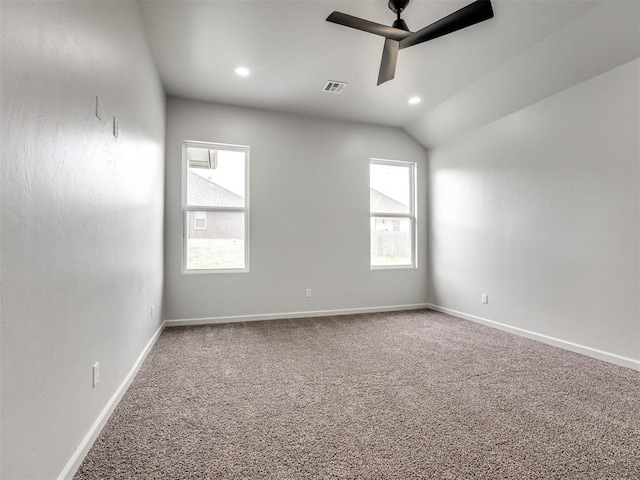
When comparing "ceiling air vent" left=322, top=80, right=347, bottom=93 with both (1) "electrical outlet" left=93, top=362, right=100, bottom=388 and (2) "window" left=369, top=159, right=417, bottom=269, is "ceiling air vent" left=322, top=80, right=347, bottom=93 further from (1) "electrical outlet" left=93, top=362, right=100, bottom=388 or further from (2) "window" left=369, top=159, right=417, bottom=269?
(1) "electrical outlet" left=93, top=362, right=100, bottom=388

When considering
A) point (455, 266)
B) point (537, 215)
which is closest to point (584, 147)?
point (537, 215)

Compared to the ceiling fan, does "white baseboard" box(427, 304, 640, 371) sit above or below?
below

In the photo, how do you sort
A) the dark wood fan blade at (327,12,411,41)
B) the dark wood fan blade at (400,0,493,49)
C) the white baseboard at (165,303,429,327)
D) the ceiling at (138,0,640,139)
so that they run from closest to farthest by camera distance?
the dark wood fan blade at (400,0,493,49), the dark wood fan blade at (327,12,411,41), the ceiling at (138,0,640,139), the white baseboard at (165,303,429,327)

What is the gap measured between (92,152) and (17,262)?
83 centimetres

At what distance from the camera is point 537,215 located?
11.8 ft

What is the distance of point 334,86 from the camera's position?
381cm

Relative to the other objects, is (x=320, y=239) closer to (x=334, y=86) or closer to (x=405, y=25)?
(x=334, y=86)

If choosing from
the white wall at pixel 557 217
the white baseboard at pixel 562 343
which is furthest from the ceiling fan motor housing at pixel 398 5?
the white baseboard at pixel 562 343

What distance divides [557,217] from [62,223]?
395 centimetres

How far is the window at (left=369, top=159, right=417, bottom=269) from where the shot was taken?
5090mm

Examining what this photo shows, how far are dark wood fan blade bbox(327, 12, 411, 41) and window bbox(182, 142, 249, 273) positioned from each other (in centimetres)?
251

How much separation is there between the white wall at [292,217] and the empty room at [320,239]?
0.09ft

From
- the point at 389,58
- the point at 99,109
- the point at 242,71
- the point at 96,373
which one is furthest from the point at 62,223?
the point at 242,71

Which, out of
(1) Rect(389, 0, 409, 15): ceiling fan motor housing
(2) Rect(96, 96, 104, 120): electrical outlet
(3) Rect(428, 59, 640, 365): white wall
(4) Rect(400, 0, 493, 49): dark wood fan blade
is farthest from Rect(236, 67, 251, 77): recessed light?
(3) Rect(428, 59, 640, 365): white wall
